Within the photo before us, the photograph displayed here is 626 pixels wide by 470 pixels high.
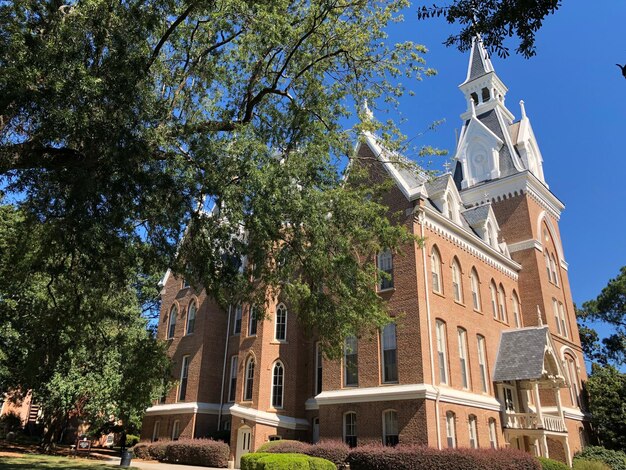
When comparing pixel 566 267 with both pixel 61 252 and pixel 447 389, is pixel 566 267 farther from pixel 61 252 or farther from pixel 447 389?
pixel 61 252

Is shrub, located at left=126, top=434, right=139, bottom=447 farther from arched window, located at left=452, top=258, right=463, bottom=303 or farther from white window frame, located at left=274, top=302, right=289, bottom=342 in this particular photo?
arched window, located at left=452, top=258, right=463, bottom=303

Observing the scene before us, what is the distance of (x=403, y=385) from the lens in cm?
2136

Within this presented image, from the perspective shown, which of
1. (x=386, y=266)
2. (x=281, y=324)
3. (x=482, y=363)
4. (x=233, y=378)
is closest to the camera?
(x=386, y=266)

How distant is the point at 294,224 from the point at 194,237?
2.79m

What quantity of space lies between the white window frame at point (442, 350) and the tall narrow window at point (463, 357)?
1500 millimetres

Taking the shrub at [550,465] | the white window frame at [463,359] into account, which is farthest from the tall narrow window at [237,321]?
the shrub at [550,465]

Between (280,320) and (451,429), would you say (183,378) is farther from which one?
(451,429)

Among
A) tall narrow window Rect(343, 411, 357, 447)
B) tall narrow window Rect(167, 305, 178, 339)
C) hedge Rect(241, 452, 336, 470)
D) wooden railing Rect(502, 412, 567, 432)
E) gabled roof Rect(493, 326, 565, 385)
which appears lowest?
hedge Rect(241, 452, 336, 470)

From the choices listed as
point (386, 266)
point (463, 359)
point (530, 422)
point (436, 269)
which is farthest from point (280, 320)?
point (530, 422)

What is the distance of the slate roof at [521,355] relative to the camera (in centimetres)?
2500

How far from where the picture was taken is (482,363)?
25953 millimetres

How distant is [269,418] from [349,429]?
438 cm

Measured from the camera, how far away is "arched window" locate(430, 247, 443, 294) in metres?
24.4

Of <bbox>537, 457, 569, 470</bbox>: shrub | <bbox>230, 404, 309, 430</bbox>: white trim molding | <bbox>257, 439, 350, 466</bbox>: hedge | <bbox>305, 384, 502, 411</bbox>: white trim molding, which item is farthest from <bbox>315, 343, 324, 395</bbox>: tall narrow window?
<bbox>537, 457, 569, 470</bbox>: shrub
